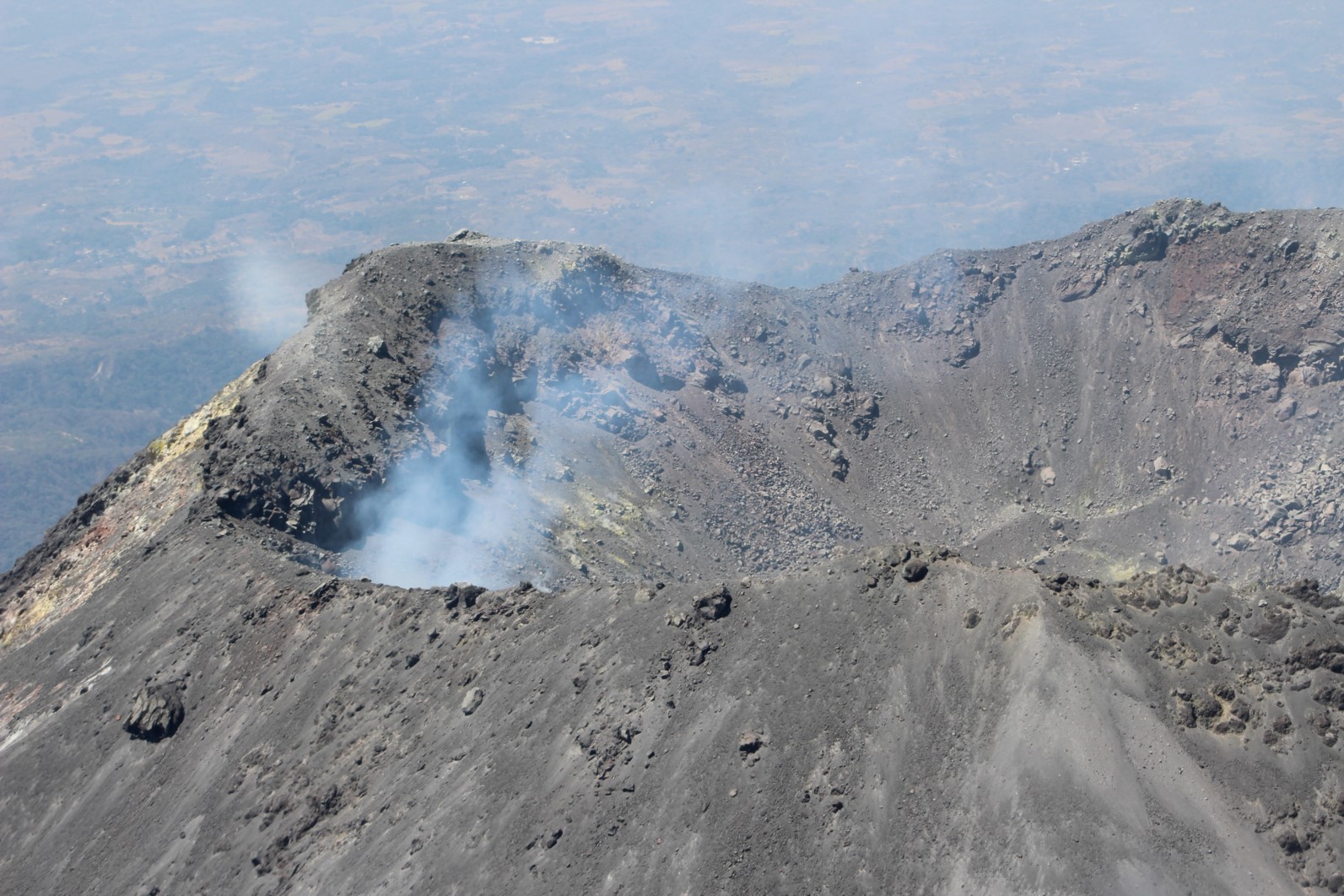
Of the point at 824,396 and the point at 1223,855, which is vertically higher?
the point at 1223,855

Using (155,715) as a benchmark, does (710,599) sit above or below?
above

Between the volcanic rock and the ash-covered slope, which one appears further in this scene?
the volcanic rock

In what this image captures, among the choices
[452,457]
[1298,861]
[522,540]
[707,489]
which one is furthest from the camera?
[707,489]

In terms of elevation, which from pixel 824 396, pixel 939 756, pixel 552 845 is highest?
pixel 939 756

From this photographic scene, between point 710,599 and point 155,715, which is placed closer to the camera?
point 710,599

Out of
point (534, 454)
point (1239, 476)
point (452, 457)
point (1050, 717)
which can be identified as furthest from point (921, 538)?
point (1050, 717)

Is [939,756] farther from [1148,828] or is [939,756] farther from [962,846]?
[1148,828]

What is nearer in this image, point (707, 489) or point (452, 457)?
point (452, 457)

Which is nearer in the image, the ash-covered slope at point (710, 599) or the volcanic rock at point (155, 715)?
the ash-covered slope at point (710, 599)
